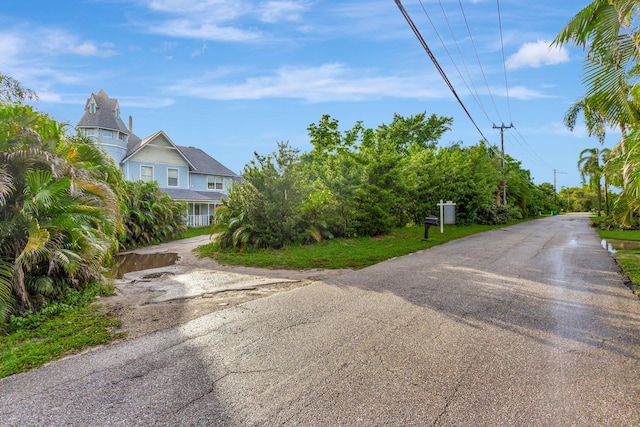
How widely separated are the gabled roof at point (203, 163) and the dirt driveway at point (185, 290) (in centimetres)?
2087

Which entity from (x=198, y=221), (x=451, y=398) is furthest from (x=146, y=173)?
(x=451, y=398)

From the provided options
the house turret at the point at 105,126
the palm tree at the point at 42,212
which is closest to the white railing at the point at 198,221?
the house turret at the point at 105,126

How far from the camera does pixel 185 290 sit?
6598 millimetres

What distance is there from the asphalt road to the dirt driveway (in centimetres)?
49

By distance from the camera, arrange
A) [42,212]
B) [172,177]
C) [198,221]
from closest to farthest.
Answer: [42,212] < [172,177] < [198,221]

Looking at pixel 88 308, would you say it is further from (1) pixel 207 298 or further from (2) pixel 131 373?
(2) pixel 131 373

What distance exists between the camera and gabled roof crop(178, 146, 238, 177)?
29197 mm

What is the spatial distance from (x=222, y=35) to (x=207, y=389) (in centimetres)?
840

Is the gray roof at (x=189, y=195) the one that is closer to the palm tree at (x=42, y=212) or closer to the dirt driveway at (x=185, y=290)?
the dirt driveway at (x=185, y=290)

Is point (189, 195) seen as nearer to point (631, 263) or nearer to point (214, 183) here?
point (214, 183)

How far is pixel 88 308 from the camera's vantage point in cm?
534

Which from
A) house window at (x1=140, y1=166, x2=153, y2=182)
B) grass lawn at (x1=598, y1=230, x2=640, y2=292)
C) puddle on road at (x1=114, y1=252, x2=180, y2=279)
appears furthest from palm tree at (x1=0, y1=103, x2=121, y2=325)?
house window at (x1=140, y1=166, x2=153, y2=182)

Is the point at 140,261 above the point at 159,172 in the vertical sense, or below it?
below

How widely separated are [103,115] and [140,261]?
19194 mm
